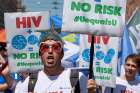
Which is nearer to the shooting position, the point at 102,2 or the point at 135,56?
the point at 102,2

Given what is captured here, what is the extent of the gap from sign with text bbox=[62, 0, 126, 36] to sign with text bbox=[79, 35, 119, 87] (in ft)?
4.54

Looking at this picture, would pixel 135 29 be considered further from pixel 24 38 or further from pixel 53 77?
pixel 53 77

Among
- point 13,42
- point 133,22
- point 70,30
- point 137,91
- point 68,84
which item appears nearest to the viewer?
point 68,84

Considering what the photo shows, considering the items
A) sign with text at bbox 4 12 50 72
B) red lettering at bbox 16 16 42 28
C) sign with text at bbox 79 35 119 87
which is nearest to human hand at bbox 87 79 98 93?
sign with text at bbox 79 35 119 87

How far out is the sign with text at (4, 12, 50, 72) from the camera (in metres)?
9.74

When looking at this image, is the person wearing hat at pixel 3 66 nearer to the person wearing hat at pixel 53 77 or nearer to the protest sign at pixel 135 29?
the person wearing hat at pixel 53 77

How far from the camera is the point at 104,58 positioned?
10.4m

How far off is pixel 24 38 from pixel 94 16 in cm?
191

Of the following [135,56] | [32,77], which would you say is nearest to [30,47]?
[135,56]

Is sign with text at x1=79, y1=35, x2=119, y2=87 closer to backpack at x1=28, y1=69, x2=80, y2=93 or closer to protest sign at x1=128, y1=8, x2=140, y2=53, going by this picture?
protest sign at x1=128, y1=8, x2=140, y2=53

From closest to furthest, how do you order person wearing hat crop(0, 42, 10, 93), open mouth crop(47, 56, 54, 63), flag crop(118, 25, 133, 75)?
open mouth crop(47, 56, 54, 63) → person wearing hat crop(0, 42, 10, 93) → flag crop(118, 25, 133, 75)

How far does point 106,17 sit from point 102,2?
18 cm

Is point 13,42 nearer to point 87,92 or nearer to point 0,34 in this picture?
point 0,34

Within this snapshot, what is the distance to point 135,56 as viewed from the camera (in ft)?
30.5
